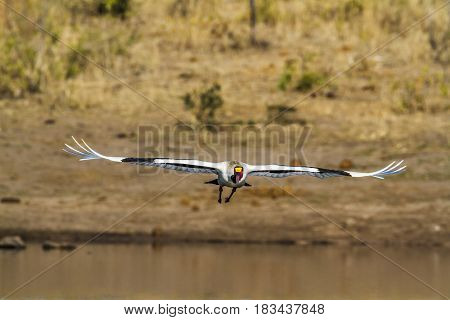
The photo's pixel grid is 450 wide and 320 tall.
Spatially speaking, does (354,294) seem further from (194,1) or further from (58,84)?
(194,1)

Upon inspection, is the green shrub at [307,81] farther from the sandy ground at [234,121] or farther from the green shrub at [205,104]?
the green shrub at [205,104]

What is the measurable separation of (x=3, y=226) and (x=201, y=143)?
5513 millimetres

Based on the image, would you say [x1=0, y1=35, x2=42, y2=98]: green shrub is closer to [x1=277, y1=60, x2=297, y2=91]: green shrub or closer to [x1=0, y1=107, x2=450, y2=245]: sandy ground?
[x1=0, y1=107, x2=450, y2=245]: sandy ground

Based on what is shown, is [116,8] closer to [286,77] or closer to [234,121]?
[286,77]

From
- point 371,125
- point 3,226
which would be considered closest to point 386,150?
point 371,125

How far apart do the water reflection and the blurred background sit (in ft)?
0.17

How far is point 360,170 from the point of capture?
32094 millimetres

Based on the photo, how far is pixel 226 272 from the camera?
90.8 ft

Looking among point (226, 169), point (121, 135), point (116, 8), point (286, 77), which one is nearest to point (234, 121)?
point (286, 77)

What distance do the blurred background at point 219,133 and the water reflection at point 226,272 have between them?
0.05 meters
